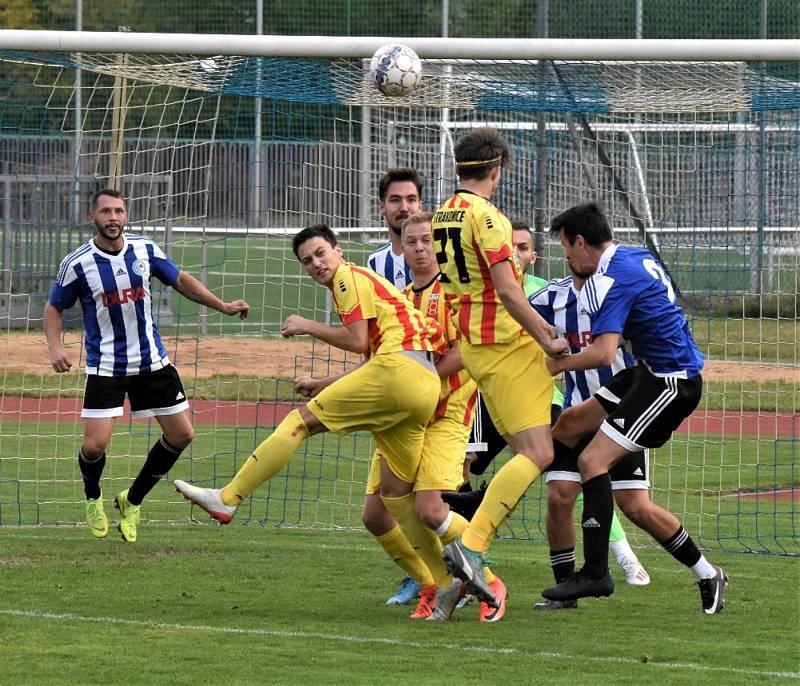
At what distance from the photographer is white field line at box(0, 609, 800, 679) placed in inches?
235

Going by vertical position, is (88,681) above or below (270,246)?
below

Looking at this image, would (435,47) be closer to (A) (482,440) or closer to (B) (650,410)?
(A) (482,440)

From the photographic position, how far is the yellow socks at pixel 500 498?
6.77 meters

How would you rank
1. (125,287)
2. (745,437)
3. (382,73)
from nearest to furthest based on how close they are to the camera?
(382,73)
(125,287)
(745,437)

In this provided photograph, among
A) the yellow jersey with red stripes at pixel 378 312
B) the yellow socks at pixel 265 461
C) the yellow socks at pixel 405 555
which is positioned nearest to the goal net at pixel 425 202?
the yellow jersey with red stripes at pixel 378 312

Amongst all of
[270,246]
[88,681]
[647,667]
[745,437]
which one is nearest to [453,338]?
[647,667]

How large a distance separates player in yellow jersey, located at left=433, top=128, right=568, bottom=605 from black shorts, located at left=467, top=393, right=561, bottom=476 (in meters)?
1.49

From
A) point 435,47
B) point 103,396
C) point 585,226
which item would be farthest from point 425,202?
point 585,226

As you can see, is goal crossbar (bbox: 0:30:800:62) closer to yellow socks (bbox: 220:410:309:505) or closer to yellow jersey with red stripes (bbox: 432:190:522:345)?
yellow jersey with red stripes (bbox: 432:190:522:345)

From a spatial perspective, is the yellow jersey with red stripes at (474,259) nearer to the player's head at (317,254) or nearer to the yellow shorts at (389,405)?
the yellow shorts at (389,405)

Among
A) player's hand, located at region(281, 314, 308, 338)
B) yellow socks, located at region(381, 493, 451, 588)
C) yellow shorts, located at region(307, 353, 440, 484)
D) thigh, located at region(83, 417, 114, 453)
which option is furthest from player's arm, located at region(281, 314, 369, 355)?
thigh, located at region(83, 417, 114, 453)

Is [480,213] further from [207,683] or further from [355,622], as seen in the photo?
[207,683]

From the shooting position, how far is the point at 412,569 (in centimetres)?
728

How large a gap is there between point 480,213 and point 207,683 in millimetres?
2548
